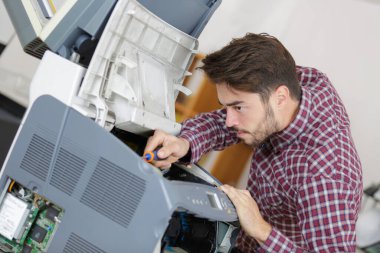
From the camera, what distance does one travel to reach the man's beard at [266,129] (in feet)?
4.68

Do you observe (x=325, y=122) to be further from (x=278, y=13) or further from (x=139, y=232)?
(x=278, y=13)

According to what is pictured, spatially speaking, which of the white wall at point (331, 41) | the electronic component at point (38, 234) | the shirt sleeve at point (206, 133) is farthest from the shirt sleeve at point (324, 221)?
the white wall at point (331, 41)

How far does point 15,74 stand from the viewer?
2.90m

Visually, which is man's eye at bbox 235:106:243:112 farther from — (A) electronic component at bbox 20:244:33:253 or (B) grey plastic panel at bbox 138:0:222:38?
(A) electronic component at bbox 20:244:33:253

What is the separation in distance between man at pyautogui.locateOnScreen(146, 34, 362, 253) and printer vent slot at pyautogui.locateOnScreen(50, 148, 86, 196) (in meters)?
0.27

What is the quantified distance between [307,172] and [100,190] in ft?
2.14

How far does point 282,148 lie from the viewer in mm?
1511

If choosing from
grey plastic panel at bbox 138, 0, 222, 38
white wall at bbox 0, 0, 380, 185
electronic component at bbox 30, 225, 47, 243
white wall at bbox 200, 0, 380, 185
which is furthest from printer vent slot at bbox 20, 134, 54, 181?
white wall at bbox 200, 0, 380, 185

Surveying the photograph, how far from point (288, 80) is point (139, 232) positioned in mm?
758

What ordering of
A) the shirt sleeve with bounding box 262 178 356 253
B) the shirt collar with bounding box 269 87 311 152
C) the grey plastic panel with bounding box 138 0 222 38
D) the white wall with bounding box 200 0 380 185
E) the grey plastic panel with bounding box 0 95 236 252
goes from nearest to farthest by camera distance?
1. the grey plastic panel with bounding box 0 95 236 252
2. the shirt sleeve with bounding box 262 178 356 253
3. the grey plastic panel with bounding box 138 0 222 38
4. the shirt collar with bounding box 269 87 311 152
5. the white wall with bounding box 200 0 380 185

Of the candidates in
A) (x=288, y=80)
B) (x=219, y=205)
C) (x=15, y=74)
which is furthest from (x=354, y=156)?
(x=15, y=74)

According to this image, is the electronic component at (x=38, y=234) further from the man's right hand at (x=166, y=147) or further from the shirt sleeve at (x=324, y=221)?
the shirt sleeve at (x=324, y=221)

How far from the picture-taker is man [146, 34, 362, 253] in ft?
4.17

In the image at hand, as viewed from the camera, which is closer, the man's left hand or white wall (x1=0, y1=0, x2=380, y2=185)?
the man's left hand
